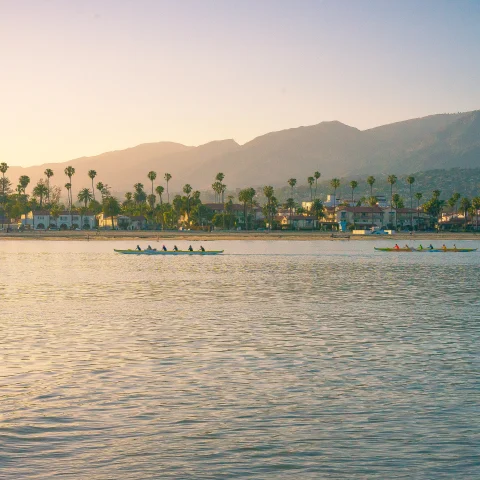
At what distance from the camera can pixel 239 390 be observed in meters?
19.5

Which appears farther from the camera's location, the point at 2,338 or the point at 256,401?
the point at 2,338

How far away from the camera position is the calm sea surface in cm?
1379

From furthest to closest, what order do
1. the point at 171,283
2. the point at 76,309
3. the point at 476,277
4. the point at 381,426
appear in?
the point at 476,277 → the point at 171,283 → the point at 76,309 → the point at 381,426

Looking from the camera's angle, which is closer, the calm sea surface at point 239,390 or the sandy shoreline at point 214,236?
the calm sea surface at point 239,390

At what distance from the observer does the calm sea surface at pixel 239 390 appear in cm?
1379

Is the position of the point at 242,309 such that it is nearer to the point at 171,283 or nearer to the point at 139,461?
the point at 171,283

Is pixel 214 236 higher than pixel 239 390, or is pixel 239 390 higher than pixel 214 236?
pixel 214 236

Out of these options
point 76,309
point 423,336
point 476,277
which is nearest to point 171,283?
point 76,309

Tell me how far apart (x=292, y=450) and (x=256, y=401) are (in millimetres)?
3915

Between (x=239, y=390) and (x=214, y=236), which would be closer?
(x=239, y=390)

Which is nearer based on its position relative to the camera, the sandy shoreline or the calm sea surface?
the calm sea surface

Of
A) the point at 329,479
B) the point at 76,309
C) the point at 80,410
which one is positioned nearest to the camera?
the point at 329,479

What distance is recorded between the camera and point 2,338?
2848cm

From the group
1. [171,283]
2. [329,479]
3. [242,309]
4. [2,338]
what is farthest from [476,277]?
[329,479]
